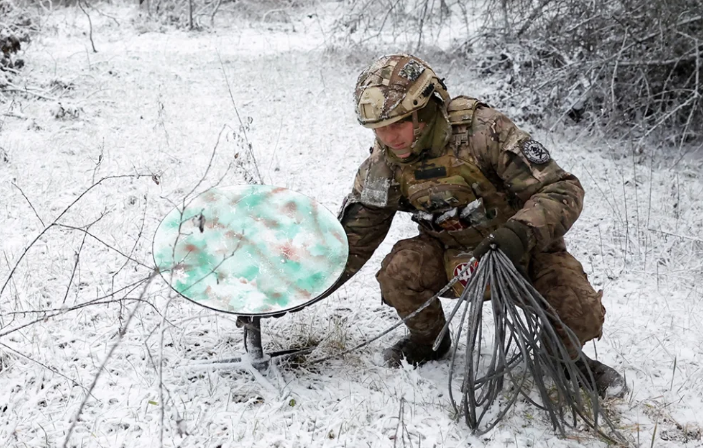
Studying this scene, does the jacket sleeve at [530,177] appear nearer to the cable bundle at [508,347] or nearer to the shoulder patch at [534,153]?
the shoulder patch at [534,153]

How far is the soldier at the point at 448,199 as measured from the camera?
2672 millimetres

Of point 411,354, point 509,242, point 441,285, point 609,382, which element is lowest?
point 609,382

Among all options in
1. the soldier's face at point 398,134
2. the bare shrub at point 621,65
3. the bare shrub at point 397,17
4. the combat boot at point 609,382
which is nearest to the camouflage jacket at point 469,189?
the soldier's face at point 398,134

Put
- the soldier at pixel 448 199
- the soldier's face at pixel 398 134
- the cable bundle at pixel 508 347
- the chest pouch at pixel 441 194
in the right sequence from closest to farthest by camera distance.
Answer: the cable bundle at pixel 508 347 < the soldier at pixel 448 199 < the soldier's face at pixel 398 134 < the chest pouch at pixel 441 194

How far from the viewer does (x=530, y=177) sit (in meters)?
2.70

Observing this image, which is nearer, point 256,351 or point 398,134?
point 398,134

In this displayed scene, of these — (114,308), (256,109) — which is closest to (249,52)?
(256,109)

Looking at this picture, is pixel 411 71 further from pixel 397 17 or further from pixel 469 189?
pixel 397 17

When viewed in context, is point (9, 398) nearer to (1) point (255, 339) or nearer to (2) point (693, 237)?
(1) point (255, 339)

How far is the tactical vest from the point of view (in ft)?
9.40

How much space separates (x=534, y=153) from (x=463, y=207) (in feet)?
1.41

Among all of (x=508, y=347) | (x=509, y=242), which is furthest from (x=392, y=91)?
(x=508, y=347)

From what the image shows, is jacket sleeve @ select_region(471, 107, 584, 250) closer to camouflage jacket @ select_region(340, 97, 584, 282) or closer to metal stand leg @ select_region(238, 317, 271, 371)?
camouflage jacket @ select_region(340, 97, 584, 282)

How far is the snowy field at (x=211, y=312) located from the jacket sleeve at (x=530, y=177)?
0.88 m
